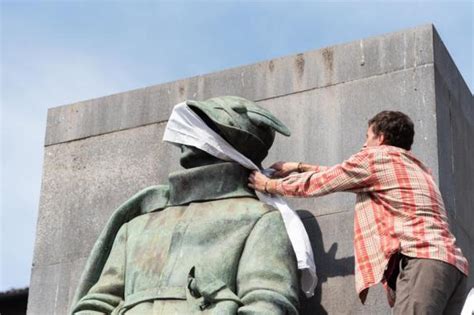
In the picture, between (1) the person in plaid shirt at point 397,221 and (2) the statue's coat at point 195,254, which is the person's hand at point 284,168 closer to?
(2) the statue's coat at point 195,254

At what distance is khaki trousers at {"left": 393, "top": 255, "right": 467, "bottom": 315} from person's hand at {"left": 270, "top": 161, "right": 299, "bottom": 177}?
1389mm

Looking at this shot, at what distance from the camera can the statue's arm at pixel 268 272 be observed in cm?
746

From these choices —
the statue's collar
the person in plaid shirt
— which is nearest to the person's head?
the person in plaid shirt

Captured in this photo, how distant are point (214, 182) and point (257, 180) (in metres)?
0.29

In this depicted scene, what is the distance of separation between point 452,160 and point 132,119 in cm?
249

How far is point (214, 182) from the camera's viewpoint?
8.25m

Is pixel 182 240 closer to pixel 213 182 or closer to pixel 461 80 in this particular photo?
pixel 213 182

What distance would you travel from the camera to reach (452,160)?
847 cm

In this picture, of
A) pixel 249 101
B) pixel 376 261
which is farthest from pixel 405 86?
pixel 376 261

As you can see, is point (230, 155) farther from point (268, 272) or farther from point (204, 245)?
point (268, 272)

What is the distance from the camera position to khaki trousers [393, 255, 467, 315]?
274 inches

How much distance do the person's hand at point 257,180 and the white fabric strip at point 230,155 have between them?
0.06 meters

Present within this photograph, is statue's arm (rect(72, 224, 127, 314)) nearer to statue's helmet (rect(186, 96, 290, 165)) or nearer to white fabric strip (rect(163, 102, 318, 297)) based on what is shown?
white fabric strip (rect(163, 102, 318, 297))

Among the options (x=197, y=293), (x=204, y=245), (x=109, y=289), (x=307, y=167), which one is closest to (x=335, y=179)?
(x=307, y=167)
